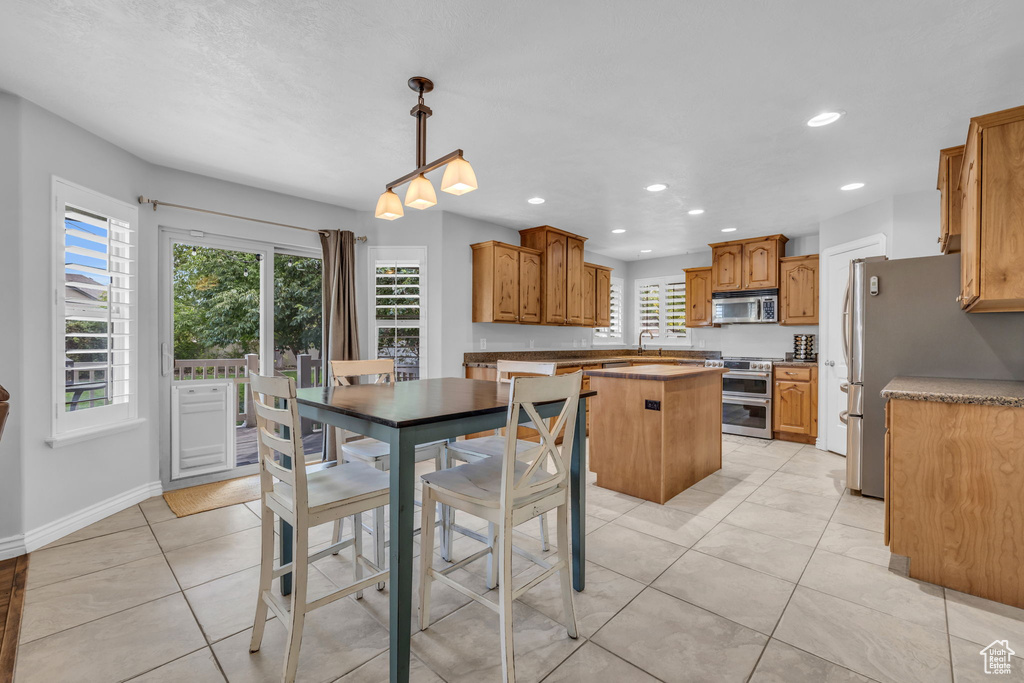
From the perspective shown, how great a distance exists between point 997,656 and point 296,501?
8.31 feet

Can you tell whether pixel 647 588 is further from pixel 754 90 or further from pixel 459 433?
pixel 754 90

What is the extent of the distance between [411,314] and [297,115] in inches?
90.4

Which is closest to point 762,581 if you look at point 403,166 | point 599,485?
point 599,485

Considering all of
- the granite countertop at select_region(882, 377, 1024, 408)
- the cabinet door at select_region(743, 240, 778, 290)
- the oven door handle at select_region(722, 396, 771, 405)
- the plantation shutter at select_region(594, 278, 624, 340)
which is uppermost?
the cabinet door at select_region(743, 240, 778, 290)

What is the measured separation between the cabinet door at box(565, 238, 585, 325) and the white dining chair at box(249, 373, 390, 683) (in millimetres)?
4112

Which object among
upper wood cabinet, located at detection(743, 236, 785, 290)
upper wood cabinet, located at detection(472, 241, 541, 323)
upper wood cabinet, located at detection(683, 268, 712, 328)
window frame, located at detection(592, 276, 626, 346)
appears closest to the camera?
upper wood cabinet, located at detection(472, 241, 541, 323)

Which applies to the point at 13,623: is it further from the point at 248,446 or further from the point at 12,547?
the point at 248,446

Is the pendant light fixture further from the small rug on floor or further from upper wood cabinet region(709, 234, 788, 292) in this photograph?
upper wood cabinet region(709, 234, 788, 292)

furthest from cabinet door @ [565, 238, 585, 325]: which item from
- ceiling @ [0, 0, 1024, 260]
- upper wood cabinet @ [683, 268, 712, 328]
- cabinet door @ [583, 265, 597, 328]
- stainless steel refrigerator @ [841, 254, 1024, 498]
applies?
stainless steel refrigerator @ [841, 254, 1024, 498]

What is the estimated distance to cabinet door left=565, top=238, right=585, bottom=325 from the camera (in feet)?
18.5

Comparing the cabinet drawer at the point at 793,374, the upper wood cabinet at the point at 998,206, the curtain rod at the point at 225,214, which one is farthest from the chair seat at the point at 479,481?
the cabinet drawer at the point at 793,374

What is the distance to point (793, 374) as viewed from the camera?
201 inches

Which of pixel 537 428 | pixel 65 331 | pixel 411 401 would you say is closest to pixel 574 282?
pixel 411 401

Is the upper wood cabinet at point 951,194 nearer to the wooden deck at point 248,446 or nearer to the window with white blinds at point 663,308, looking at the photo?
the window with white blinds at point 663,308
